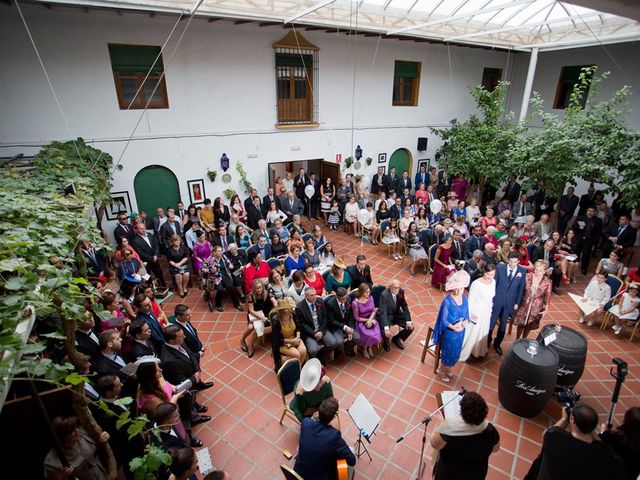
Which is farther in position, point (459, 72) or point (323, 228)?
point (459, 72)

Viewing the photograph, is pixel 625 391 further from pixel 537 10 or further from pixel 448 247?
pixel 537 10

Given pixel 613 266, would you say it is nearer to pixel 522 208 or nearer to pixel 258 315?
pixel 522 208

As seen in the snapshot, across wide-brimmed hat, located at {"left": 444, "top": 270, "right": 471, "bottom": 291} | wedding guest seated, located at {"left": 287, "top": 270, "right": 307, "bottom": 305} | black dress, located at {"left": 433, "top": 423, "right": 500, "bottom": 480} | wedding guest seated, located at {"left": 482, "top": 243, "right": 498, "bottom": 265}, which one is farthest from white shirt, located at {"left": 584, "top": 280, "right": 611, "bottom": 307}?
wedding guest seated, located at {"left": 287, "top": 270, "right": 307, "bottom": 305}

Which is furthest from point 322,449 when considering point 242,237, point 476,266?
point 242,237

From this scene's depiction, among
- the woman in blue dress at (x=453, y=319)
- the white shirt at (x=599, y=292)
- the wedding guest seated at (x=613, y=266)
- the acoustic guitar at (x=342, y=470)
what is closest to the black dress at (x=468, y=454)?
the acoustic guitar at (x=342, y=470)

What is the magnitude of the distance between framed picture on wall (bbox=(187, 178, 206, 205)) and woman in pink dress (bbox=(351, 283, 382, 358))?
23.0 ft

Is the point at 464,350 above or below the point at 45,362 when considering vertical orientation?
below

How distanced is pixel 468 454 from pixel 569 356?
8.55ft

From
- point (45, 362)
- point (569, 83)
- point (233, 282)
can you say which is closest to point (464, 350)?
point (233, 282)

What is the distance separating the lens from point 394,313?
6.11 meters

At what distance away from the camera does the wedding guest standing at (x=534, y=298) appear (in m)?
5.75

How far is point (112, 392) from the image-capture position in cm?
347

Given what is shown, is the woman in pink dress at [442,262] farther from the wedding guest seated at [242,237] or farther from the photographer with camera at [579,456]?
the photographer with camera at [579,456]

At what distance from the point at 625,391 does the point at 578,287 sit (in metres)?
3.72
